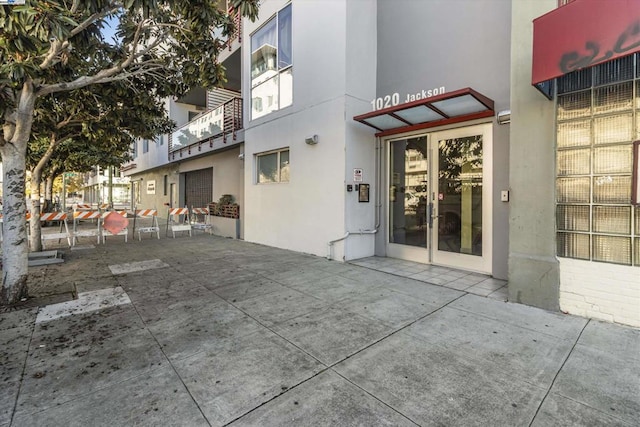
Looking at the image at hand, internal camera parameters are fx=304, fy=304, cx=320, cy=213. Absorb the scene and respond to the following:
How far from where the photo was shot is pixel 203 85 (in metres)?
5.97

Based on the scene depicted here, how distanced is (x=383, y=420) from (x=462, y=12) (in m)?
7.11

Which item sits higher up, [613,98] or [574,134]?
[613,98]

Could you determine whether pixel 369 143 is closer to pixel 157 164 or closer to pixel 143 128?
pixel 143 128

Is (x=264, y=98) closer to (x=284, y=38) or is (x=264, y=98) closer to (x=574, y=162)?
(x=284, y=38)

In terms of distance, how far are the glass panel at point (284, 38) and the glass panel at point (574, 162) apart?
23.0ft

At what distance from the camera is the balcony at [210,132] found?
38.0 feet

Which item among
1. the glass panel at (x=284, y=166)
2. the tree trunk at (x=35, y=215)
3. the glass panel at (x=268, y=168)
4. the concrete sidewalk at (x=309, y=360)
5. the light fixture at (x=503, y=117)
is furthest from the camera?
the glass panel at (x=268, y=168)

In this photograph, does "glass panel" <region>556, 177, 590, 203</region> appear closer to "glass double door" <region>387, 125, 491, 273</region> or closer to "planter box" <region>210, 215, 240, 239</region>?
"glass double door" <region>387, 125, 491, 273</region>

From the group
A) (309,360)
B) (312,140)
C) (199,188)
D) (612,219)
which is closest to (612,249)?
(612,219)

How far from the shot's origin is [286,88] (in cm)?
882

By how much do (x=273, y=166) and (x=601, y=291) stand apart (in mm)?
8039

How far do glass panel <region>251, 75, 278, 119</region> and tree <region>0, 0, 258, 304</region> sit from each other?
322 cm

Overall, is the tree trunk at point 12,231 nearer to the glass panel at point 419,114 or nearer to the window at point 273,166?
the window at point 273,166

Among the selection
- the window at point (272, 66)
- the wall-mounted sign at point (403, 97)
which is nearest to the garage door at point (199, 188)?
the window at point (272, 66)
